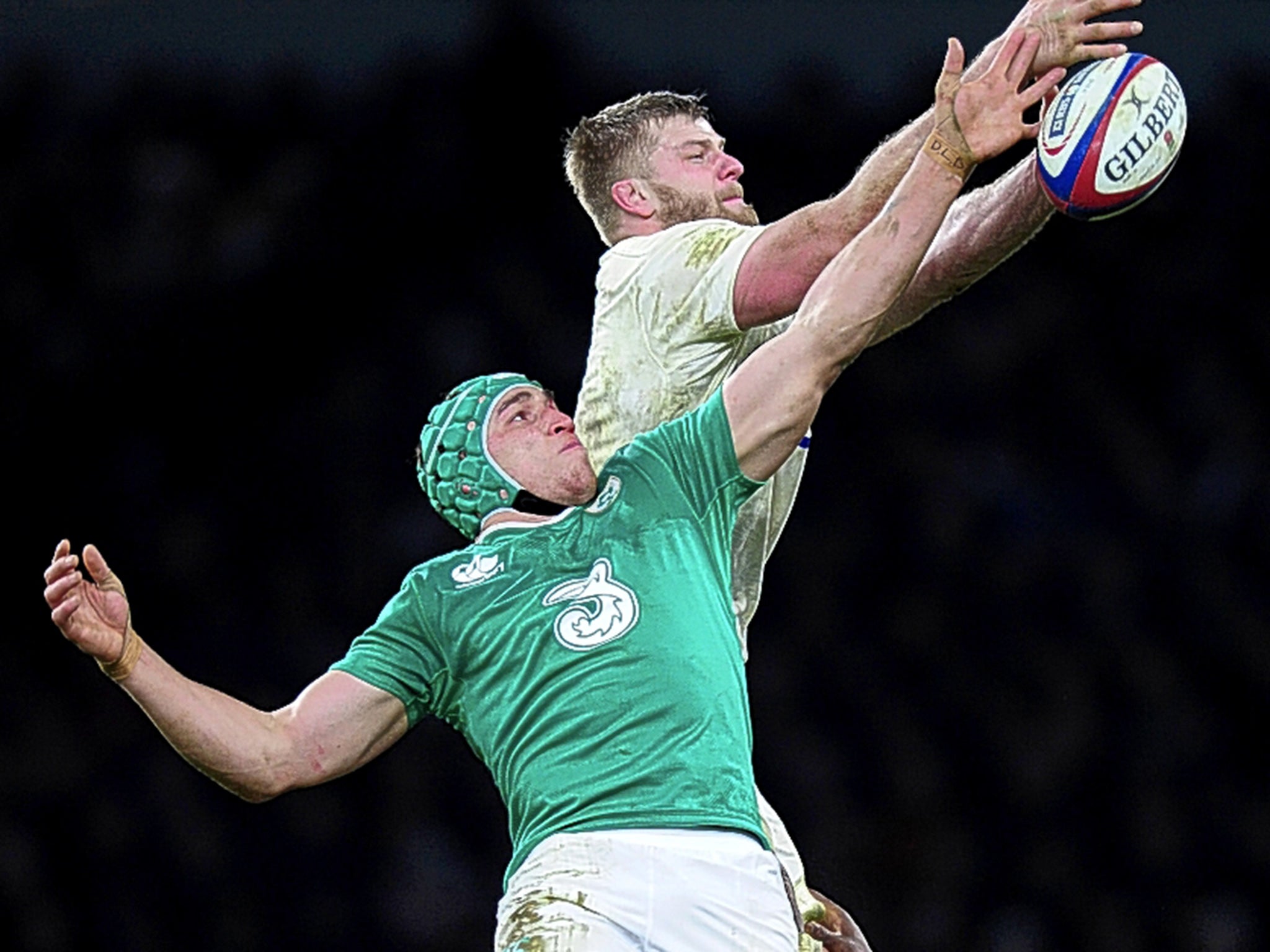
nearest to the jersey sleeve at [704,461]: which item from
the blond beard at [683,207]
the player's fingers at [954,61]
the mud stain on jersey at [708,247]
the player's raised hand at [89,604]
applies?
the mud stain on jersey at [708,247]

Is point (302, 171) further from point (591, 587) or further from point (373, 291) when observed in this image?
point (591, 587)

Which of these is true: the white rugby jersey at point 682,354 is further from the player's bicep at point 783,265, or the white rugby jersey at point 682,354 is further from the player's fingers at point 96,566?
the player's fingers at point 96,566

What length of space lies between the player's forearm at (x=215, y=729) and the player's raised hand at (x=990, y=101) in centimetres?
141

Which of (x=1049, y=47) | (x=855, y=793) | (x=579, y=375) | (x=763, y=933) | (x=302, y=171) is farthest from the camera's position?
(x=302, y=171)

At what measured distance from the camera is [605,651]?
3.20m

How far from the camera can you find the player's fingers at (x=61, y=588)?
320 centimetres

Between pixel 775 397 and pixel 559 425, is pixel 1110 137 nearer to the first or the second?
pixel 775 397

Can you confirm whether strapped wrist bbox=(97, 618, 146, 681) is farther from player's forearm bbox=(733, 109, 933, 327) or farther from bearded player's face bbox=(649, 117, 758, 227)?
bearded player's face bbox=(649, 117, 758, 227)

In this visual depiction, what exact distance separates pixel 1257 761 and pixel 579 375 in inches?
101

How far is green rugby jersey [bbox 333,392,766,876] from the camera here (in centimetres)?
314

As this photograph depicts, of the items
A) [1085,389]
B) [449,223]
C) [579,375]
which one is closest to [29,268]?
[449,223]

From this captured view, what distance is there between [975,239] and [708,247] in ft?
1.65

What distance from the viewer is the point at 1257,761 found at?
676cm

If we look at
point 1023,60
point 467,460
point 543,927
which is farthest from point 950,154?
point 543,927
